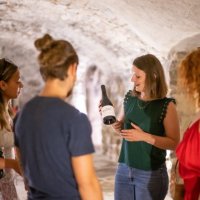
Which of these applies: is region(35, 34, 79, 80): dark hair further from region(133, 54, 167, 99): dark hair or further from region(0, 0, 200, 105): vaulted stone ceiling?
region(0, 0, 200, 105): vaulted stone ceiling

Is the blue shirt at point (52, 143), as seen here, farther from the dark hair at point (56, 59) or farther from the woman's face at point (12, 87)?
the woman's face at point (12, 87)

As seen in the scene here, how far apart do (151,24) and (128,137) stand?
4.22 feet

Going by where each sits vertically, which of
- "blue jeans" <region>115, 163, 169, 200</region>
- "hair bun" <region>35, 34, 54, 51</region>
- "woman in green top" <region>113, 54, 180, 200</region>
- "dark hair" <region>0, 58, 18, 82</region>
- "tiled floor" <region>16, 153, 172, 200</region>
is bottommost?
"tiled floor" <region>16, 153, 172, 200</region>

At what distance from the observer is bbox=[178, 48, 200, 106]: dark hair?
1.53 meters

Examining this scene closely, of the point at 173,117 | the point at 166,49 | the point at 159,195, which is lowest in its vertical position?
the point at 159,195

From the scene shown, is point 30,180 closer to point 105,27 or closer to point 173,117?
point 173,117

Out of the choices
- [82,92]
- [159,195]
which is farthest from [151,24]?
[82,92]

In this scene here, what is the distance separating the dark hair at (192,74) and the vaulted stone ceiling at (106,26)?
768mm

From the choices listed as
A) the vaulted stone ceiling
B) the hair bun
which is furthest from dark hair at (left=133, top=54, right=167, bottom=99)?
the hair bun

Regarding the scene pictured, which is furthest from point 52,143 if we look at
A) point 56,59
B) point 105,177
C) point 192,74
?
point 105,177

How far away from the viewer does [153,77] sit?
1880 millimetres

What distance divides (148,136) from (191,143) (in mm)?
371

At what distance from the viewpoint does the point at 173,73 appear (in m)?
3.11

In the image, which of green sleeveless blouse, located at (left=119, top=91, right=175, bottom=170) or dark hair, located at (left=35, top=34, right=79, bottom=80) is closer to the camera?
dark hair, located at (left=35, top=34, right=79, bottom=80)
